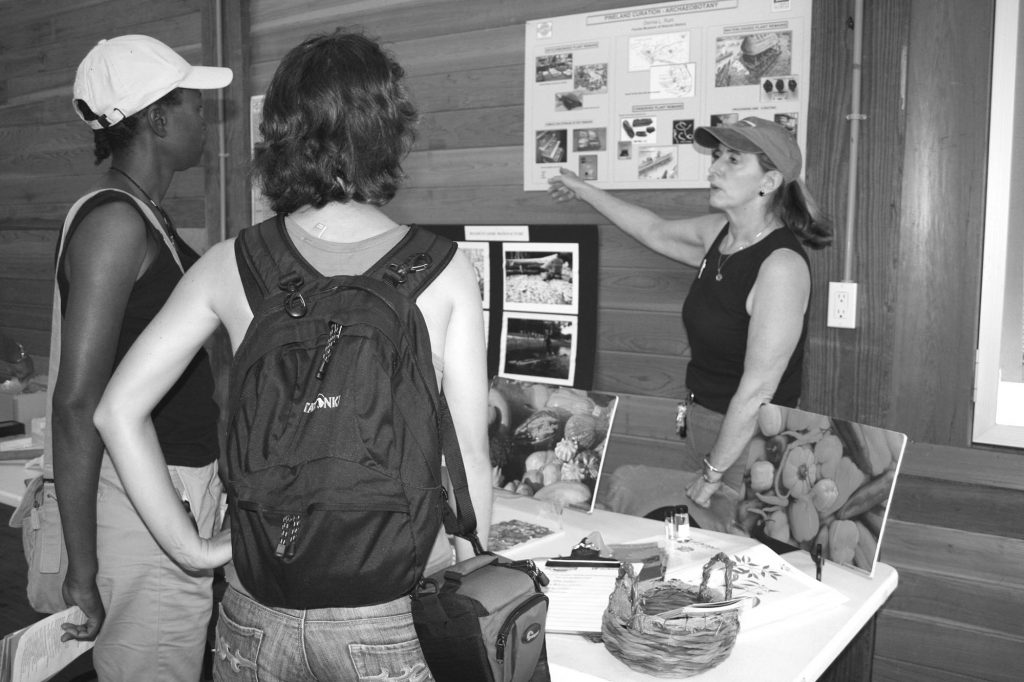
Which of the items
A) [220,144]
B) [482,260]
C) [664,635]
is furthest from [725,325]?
[220,144]

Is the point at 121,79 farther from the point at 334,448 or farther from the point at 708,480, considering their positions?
the point at 708,480

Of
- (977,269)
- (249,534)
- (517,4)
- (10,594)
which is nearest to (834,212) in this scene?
(977,269)

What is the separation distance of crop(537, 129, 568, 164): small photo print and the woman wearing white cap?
58.2 inches

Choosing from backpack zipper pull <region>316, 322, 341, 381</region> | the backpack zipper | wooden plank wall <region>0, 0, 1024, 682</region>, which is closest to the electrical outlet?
wooden plank wall <region>0, 0, 1024, 682</region>

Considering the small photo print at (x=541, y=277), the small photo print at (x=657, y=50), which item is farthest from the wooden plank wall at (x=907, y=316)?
the small photo print at (x=657, y=50)

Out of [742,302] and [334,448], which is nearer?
[334,448]

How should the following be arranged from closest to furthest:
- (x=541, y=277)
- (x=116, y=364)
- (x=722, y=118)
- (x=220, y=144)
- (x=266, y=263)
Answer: (x=266, y=263) < (x=116, y=364) < (x=722, y=118) < (x=541, y=277) < (x=220, y=144)

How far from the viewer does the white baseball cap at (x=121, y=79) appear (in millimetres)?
1711

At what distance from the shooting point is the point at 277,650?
112 cm

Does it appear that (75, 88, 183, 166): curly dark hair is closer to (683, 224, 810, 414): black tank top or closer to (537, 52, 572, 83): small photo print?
(683, 224, 810, 414): black tank top

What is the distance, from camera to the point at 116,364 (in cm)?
166

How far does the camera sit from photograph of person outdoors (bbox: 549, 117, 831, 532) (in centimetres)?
234

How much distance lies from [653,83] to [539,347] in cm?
97

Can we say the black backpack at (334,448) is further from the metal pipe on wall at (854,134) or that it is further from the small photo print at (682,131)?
the small photo print at (682,131)
